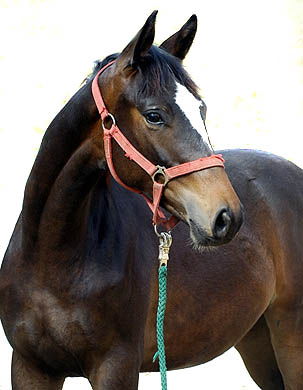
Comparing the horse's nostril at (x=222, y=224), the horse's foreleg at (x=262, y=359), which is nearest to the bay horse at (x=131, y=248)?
the horse's nostril at (x=222, y=224)

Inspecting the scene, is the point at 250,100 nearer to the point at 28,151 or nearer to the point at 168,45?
the point at 28,151

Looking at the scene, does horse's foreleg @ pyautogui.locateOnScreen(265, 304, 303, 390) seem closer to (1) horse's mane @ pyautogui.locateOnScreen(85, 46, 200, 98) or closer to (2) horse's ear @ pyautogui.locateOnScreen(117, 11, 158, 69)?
(1) horse's mane @ pyautogui.locateOnScreen(85, 46, 200, 98)

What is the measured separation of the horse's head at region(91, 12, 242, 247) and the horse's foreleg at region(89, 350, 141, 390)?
26.6 inches

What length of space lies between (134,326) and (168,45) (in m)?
1.14

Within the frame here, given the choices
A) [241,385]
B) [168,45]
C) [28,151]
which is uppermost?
[168,45]

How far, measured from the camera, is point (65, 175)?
10.1 ft

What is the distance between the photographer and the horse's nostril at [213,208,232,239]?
2568 mm

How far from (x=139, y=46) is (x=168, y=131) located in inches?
12.9

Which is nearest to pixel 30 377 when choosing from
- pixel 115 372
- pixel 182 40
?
pixel 115 372

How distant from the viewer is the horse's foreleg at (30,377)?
3320 mm

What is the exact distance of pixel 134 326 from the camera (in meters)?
3.17

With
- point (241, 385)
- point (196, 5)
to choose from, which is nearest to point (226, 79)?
point (196, 5)

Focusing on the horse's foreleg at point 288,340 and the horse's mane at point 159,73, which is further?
the horse's foreleg at point 288,340

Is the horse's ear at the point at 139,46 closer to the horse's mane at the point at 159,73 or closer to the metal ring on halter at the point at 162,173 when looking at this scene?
the horse's mane at the point at 159,73
